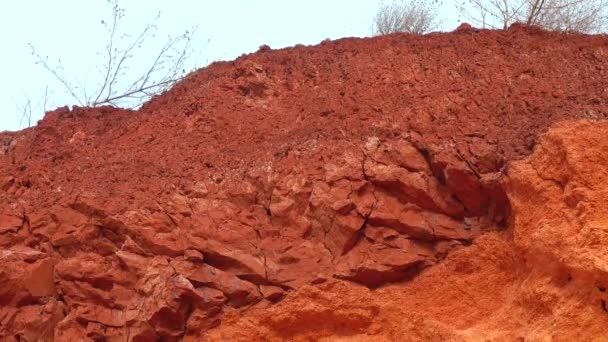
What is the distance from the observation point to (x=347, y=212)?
7621 millimetres

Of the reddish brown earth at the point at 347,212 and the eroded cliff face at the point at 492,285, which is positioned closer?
the eroded cliff face at the point at 492,285

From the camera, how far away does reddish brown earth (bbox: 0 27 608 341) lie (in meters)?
7.07

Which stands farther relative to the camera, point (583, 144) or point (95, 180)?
point (95, 180)

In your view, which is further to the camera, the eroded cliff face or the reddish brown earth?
the reddish brown earth

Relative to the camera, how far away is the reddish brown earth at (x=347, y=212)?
7.07 metres

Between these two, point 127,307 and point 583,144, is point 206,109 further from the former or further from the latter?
point 583,144

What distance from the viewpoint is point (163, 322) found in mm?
7320

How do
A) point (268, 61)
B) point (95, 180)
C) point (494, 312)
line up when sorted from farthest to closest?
point (268, 61) < point (95, 180) < point (494, 312)

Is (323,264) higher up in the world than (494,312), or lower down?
higher up

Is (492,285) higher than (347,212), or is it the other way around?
(347,212)

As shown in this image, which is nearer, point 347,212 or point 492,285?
point 492,285

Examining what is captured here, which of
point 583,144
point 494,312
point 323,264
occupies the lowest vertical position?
point 494,312

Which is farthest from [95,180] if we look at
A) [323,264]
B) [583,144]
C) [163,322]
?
[583,144]

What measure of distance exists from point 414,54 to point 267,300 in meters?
2.95
